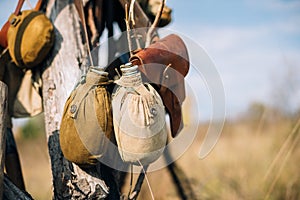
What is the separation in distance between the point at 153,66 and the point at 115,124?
320 mm

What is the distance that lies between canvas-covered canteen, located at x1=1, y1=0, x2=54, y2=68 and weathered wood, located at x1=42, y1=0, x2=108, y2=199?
9 centimetres

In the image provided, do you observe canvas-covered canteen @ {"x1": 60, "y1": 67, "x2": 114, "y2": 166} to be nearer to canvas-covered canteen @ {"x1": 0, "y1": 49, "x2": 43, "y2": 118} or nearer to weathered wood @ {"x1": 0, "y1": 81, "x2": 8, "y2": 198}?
weathered wood @ {"x1": 0, "y1": 81, "x2": 8, "y2": 198}

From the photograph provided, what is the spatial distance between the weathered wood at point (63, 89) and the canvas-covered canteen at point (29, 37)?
90 mm

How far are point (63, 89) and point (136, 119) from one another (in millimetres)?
773

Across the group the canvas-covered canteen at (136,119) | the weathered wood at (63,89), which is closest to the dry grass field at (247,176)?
the weathered wood at (63,89)

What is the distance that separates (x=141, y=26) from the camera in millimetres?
2418

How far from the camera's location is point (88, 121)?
68.1 inches

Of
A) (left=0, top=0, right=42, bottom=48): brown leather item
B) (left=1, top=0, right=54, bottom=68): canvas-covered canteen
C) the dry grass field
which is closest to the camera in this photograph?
(left=1, top=0, right=54, bottom=68): canvas-covered canteen

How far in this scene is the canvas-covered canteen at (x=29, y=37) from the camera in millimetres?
2330

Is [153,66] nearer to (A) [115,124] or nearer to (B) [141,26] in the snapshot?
(A) [115,124]

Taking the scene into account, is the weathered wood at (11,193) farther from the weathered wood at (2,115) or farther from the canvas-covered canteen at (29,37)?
the canvas-covered canteen at (29,37)

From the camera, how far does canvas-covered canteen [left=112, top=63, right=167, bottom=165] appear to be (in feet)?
5.48

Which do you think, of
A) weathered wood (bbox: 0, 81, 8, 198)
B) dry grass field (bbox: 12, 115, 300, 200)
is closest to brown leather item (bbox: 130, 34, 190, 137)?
weathered wood (bbox: 0, 81, 8, 198)

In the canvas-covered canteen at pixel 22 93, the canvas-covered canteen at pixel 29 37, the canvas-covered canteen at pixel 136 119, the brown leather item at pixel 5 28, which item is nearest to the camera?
the canvas-covered canteen at pixel 136 119
